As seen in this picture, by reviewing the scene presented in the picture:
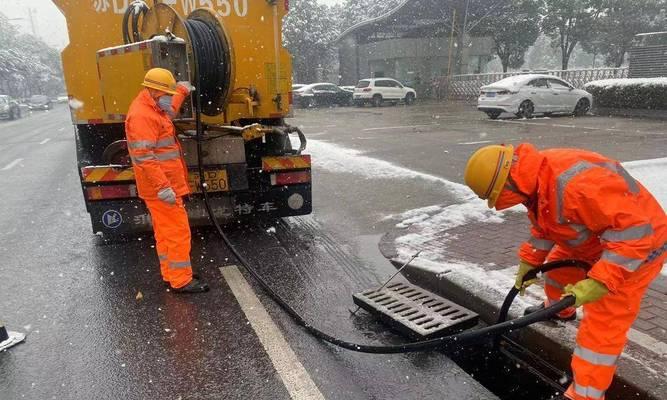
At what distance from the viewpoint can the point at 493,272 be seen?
4008 mm

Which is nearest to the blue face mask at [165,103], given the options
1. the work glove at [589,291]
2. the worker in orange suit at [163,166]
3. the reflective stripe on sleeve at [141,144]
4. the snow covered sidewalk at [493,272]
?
the worker in orange suit at [163,166]

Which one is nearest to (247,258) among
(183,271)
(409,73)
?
(183,271)

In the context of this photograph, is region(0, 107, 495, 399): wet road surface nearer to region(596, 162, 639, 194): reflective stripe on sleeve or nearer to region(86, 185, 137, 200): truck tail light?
region(86, 185, 137, 200): truck tail light

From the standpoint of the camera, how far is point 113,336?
337 cm

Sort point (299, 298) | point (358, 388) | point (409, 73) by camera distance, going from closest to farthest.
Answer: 1. point (358, 388)
2. point (299, 298)
3. point (409, 73)

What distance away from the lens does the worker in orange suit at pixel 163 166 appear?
12.5 feet

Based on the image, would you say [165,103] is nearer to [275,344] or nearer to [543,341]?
[275,344]

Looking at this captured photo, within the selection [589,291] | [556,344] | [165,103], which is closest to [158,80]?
[165,103]

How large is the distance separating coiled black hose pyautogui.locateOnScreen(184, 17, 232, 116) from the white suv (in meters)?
24.1

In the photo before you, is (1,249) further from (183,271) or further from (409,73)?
(409,73)

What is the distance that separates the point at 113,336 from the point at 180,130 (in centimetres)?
236

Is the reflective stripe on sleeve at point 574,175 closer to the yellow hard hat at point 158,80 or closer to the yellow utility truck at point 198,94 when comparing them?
the yellow hard hat at point 158,80

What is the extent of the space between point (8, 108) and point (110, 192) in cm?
3123

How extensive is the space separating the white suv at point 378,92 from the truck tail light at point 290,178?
2340 centimetres
